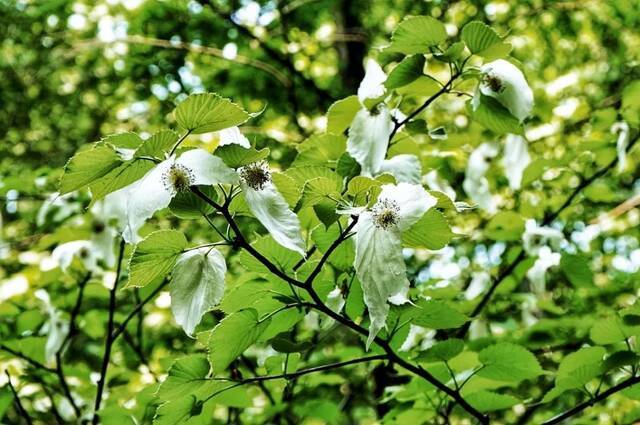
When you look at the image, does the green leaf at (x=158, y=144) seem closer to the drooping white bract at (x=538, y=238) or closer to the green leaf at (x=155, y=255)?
the green leaf at (x=155, y=255)

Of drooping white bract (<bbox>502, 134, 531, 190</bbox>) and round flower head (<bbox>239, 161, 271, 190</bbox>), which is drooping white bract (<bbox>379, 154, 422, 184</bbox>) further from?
drooping white bract (<bbox>502, 134, 531, 190</bbox>)

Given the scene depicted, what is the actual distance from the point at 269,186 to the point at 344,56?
1.96 metres

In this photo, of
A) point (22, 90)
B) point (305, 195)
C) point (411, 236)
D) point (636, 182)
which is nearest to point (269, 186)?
point (305, 195)

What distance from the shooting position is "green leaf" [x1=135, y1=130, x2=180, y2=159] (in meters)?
0.62

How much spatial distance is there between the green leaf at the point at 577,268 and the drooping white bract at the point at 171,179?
900 millimetres

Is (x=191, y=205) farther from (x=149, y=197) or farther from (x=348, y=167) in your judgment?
(x=348, y=167)

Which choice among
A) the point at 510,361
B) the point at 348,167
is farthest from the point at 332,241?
the point at 510,361

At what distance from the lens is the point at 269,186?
2.21ft

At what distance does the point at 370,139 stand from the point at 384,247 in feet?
0.94

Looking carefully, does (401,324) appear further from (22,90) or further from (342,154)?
(22,90)

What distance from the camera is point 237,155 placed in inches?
25.2

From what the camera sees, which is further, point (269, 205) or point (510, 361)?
point (510, 361)

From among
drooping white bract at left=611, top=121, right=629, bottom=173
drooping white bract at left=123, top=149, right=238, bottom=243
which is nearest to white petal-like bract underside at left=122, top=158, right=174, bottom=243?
drooping white bract at left=123, top=149, right=238, bottom=243

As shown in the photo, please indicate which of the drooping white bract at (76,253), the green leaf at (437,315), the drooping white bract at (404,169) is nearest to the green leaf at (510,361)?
the green leaf at (437,315)
